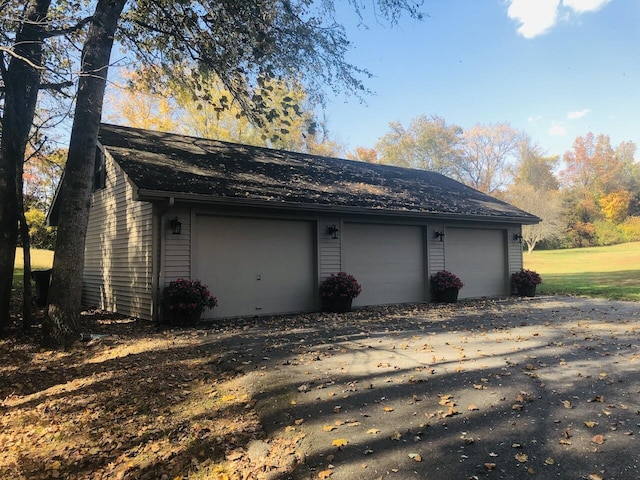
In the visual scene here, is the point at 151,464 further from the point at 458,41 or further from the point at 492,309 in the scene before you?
the point at 458,41

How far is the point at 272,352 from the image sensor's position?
595 centimetres

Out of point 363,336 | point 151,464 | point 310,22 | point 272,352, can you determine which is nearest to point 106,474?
point 151,464

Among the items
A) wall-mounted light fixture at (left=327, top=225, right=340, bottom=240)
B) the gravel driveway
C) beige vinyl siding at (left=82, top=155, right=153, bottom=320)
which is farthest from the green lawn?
beige vinyl siding at (left=82, top=155, right=153, bottom=320)

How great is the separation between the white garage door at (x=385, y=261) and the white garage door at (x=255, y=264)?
1.26 metres

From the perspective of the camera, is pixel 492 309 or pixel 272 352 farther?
pixel 492 309

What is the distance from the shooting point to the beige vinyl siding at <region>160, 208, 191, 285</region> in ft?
27.9

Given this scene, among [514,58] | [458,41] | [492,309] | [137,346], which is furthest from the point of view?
[514,58]

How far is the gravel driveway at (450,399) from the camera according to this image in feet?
9.42

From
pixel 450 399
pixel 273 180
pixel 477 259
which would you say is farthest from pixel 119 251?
pixel 477 259

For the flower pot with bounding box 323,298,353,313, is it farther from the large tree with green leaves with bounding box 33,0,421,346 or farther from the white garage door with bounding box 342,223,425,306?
the large tree with green leaves with bounding box 33,0,421,346

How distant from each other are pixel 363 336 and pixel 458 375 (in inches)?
99.3

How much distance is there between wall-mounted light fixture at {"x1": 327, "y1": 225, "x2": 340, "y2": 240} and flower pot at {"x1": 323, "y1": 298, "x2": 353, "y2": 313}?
61.4 inches

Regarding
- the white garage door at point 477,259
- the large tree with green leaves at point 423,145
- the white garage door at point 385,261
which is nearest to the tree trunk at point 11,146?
the white garage door at point 385,261

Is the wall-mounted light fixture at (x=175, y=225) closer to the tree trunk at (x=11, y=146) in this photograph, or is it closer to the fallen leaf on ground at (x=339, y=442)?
the tree trunk at (x=11, y=146)
